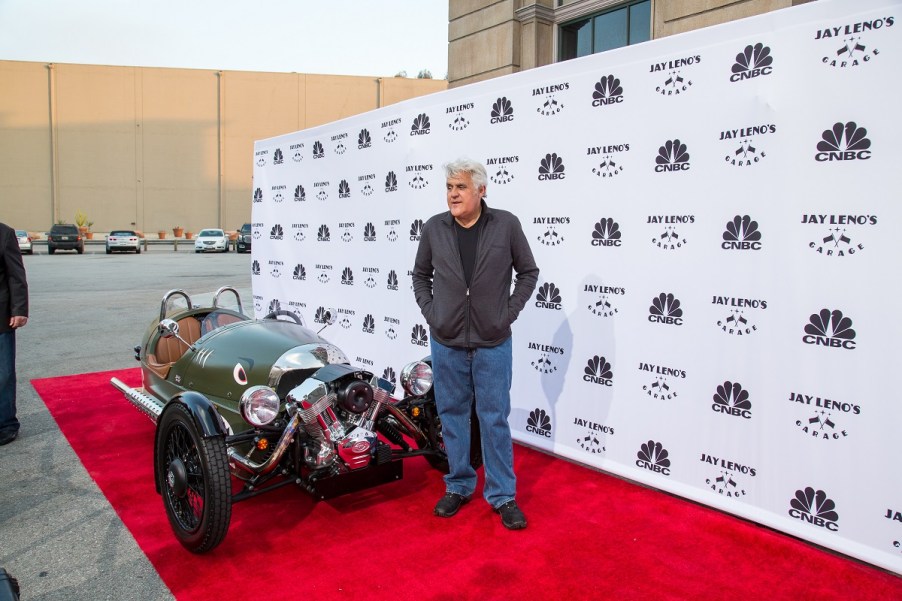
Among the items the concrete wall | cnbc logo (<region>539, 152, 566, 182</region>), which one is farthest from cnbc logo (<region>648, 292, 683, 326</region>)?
the concrete wall

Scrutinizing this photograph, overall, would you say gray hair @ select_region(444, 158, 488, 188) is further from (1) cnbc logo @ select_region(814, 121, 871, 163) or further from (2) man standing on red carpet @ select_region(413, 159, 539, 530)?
(1) cnbc logo @ select_region(814, 121, 871, 163)

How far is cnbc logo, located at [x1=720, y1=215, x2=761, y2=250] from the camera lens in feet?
12.1

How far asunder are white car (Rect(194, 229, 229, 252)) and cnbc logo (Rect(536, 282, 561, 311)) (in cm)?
3130

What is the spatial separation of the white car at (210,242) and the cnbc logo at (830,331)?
33096 millimetres

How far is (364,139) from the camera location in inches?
262

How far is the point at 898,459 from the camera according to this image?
322cm

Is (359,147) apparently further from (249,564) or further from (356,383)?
(249,564)

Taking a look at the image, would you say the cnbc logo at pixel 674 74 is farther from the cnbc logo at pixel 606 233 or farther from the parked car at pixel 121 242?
the parked car at pixel 121 242

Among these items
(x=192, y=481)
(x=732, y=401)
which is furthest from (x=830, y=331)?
(x=192, y=481)

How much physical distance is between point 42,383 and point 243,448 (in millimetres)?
4166

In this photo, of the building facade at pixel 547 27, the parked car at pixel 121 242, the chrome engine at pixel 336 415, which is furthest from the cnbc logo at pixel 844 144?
the parked car at pixel 121 242

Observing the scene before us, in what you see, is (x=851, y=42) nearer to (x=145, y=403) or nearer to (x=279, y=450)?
(x=279, y=450)

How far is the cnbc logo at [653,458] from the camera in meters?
4.19

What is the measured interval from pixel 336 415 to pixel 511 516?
1130 mm
